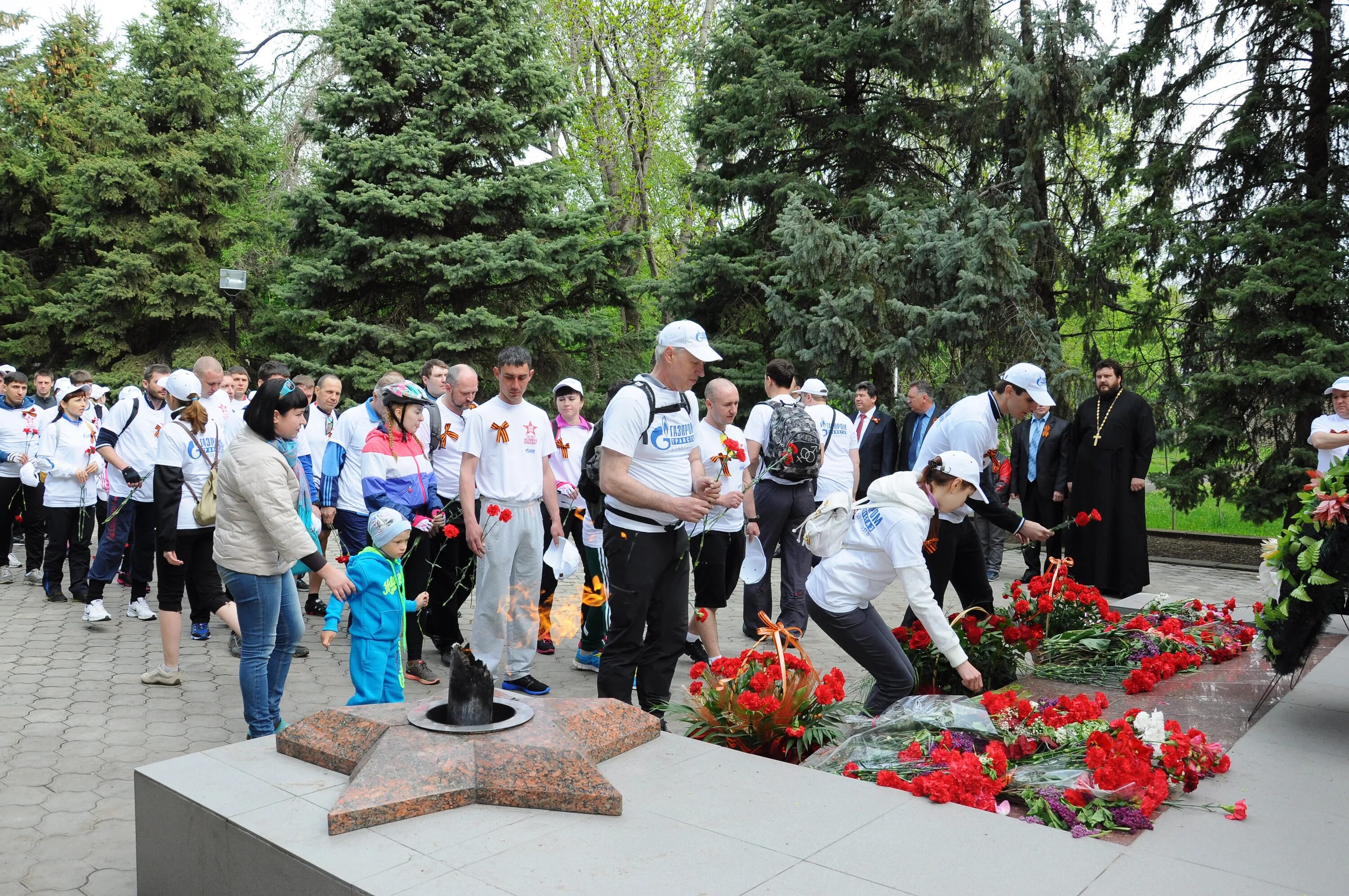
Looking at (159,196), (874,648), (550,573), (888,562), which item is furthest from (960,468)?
(159,196)

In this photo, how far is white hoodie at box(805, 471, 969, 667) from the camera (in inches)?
176

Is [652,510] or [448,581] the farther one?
[448,581]

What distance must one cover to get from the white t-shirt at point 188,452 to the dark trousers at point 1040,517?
22.8ft

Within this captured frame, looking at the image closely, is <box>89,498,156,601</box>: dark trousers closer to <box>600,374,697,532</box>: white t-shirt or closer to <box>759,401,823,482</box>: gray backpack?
<box>600,374,697,532</box>: white t-shirt

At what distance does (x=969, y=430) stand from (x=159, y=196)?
22369mm

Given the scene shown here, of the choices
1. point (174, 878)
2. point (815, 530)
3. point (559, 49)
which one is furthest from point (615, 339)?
point (174, 878)

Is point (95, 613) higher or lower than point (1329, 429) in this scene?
lower

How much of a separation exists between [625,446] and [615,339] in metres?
14.4

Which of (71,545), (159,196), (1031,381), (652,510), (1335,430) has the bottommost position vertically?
(71,545)

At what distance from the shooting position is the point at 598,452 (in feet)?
16.8

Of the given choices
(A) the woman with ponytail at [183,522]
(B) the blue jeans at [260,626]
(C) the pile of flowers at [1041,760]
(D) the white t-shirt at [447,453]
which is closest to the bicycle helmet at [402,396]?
(D) the white t-shirt at [447,453]

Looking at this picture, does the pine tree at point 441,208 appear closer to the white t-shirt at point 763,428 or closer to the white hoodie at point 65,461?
the white hoodie at point 65,461

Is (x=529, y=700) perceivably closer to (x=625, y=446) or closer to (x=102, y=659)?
(x=625, y=446)

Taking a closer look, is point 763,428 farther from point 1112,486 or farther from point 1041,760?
point 1112,486
